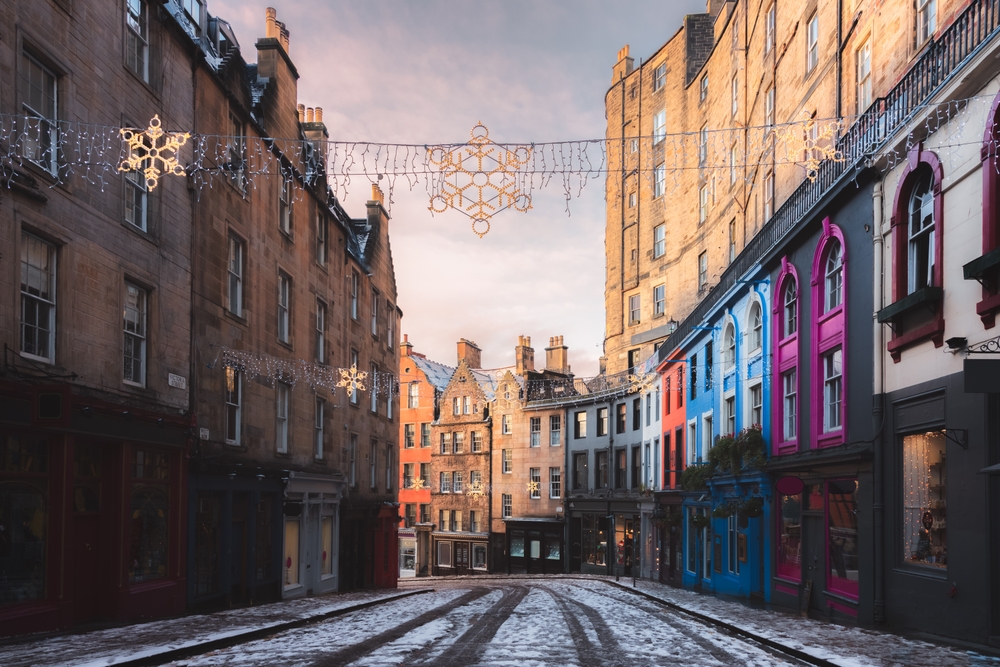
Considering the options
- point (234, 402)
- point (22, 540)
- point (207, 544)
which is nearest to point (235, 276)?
point (234, 402)

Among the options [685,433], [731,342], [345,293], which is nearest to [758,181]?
[731,342]

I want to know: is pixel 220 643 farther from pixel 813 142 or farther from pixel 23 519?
pixel 813 142

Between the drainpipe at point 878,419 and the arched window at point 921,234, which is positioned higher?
the arched window at point 921,234

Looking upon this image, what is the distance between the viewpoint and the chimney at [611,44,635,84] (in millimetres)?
48156

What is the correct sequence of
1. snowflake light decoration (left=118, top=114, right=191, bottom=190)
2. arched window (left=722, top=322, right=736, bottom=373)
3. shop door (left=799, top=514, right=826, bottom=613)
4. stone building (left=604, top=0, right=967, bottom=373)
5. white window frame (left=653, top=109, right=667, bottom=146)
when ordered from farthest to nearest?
white window frame (left=653, top=109, right=667, bottom=146) → arched window (left=722, top=322, right=736, bottom=373) → stone building (left=604, top=0, right=967, bottom=373) → shop door (left=799, top=514, right=826, bottom=613) → snowflake light decoration (left=118, top=114, right=191, bottom=190)

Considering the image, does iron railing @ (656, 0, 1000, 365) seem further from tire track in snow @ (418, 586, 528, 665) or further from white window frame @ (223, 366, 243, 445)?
white window frame @ (223, 366, 243, 445)

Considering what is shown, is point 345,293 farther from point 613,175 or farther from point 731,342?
point 613,175

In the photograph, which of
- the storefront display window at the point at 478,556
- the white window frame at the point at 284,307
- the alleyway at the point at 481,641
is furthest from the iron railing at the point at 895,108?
the storefront display window at the point at 478,556

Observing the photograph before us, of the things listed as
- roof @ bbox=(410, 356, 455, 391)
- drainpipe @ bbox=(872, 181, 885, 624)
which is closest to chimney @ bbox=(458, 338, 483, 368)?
roof @ bbox=(410, 356, 455, 391)

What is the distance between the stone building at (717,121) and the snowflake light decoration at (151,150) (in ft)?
23.2

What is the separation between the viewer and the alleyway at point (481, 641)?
11.3 m

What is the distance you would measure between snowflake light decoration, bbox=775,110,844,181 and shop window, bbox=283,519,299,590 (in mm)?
16567

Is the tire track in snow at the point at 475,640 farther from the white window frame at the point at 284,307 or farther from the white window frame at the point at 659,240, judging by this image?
the white window frame at the point at 659,240

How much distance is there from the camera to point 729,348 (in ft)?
92.9
